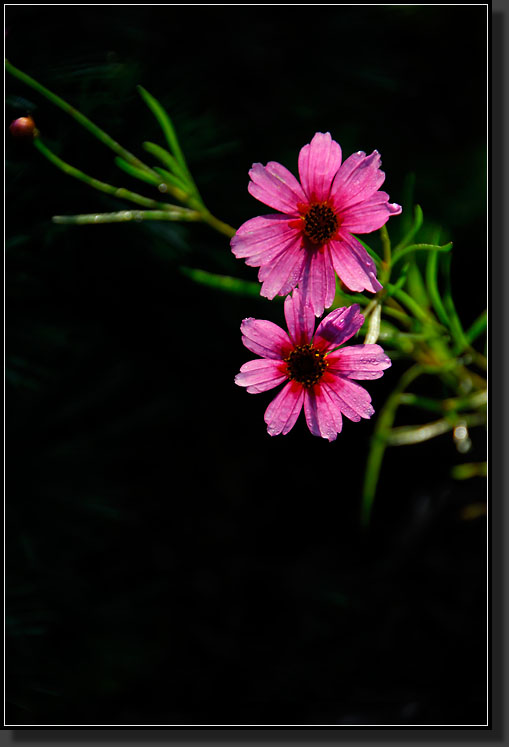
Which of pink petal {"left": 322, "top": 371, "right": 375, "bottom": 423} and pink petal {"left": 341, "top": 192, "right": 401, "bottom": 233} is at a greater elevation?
pink petal {"left": 341, "top": 192, "right": 401, "bottom": 233}

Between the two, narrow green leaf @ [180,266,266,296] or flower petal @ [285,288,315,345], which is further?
narrow green leaf @ [180,266,266,296]

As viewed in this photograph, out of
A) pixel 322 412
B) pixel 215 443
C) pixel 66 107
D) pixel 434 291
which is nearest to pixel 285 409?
pixel 322 412

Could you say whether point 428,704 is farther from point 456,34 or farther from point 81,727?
point 456,34

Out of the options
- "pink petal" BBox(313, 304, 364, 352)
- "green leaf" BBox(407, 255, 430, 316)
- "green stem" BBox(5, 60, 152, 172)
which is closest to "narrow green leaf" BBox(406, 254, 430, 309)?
"green leaf" BBox(407, 255, 430, 316)

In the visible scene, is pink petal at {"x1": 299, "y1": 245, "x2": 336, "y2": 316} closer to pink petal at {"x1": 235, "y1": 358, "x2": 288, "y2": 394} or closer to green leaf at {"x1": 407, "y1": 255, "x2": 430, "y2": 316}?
pink petal at {"x1": 235, "y1": 358, "x2": 288, "y2": 394}

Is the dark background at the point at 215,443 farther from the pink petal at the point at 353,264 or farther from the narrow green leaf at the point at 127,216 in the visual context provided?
the pink petal at the point at 353,264

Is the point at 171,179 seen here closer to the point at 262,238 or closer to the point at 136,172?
the point at 136,172

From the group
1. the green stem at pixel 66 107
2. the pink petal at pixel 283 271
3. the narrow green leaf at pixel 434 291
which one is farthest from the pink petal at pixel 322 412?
the green stem at pixel 66 107
